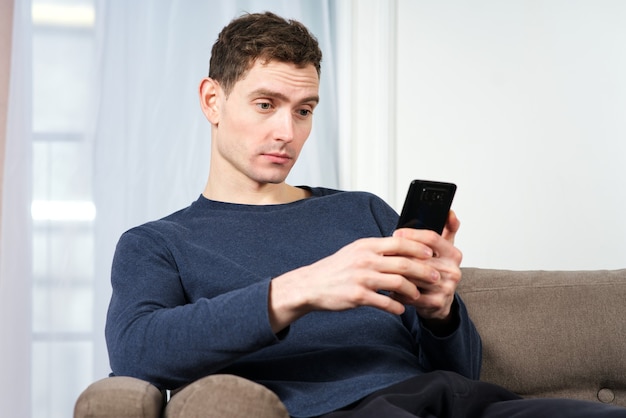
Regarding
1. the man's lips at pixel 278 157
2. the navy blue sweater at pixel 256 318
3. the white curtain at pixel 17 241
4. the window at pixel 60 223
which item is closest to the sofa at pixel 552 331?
the navy blue sweater at pixel 256 318

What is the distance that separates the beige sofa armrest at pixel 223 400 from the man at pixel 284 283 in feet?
0.30

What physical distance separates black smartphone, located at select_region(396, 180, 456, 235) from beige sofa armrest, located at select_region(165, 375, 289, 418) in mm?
370

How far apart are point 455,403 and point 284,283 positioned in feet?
1.11

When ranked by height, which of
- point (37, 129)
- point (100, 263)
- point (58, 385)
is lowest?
point (58, 385)

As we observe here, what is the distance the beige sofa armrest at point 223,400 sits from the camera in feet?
3.96

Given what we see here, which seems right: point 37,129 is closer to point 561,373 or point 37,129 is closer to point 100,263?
Answer: point 100,263

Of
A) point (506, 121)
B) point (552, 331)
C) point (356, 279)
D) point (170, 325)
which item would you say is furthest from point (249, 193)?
point (506, 121)

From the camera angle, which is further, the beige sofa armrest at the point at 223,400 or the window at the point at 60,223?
the window at the point at 60,223

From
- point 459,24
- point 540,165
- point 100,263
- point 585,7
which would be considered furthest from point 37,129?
point 585,7

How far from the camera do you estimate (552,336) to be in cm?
196

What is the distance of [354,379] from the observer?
4.83ft

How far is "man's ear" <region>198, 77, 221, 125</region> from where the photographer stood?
73.6 inches

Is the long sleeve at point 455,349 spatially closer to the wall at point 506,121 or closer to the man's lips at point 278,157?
the man's lips at point 278,157

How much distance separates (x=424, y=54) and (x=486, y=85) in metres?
0.22
